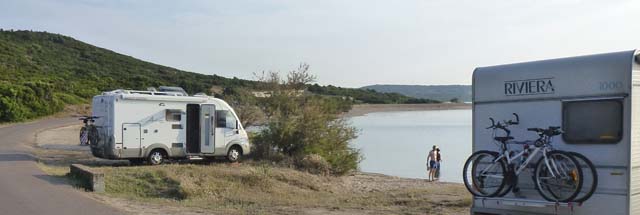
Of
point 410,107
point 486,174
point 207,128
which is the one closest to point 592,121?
point 486,174

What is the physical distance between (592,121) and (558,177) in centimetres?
80

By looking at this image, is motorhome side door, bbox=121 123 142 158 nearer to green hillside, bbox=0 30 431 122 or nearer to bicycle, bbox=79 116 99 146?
bicycle, bbox=79 116 99 146

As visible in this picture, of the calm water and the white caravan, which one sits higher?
the white caravan

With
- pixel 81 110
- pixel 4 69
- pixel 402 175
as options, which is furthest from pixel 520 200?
pixel 4 69

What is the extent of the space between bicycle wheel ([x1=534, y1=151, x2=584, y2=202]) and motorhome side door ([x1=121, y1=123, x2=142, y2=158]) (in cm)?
1292

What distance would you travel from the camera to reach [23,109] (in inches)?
1724

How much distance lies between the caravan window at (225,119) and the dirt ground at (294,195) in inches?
47.4

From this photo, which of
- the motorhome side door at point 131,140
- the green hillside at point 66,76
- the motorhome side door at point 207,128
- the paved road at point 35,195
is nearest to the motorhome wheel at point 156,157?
the motorhome side door at point 131,140

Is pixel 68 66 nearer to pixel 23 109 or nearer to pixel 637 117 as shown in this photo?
pixel 23 109

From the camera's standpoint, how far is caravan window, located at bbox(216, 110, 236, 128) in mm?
20875

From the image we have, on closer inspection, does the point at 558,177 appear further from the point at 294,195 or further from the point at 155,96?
the point at 155,96

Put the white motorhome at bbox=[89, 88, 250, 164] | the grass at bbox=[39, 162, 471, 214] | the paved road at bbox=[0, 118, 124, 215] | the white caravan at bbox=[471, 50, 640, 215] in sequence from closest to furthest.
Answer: the white caravan at bbox=[471, 50, 640, 215] < the paved road at bbox=[0, 118, 124, 215] < the grass at bbox=[39, 162, 471, 214] < the white motorhome at bbox=[89, 88, 250, 164]

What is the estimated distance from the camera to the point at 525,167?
363 inches

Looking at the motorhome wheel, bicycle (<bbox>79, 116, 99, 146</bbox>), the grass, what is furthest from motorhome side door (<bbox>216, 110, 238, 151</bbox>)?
bicycle (<bbox>79, 116, 99, 146</bbox>)
